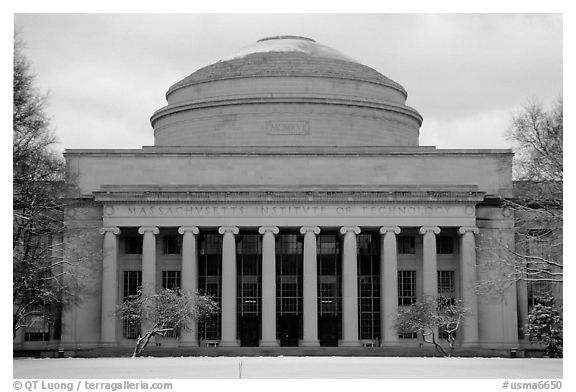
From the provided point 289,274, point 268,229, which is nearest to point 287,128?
point 268,229

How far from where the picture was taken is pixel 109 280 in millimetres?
82625

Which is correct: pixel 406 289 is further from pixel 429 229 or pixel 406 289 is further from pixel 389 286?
pixel 429 229

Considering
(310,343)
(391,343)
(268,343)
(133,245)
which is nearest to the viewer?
(268,343)

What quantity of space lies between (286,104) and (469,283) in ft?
71.1

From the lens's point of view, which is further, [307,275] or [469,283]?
[469,283]

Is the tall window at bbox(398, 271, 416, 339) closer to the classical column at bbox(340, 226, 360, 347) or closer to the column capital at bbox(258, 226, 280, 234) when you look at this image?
the classical column at bbox(340, 226, 360, 347)

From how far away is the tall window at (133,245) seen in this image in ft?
283

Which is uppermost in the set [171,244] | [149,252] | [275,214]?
[275,214]

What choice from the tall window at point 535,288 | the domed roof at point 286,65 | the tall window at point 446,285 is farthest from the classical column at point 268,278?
the tall window at point 535,288

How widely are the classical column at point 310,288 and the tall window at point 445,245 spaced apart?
1008 centimetres

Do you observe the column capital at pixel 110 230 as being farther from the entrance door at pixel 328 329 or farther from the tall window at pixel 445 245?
the tall window at pixel 445 245

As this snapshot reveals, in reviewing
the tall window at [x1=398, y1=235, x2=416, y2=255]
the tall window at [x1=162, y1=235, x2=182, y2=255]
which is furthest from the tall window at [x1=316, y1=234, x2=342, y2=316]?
the tall window at [x1=162, y1=235, x2=182, y2=255]

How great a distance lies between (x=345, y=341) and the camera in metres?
81.9
